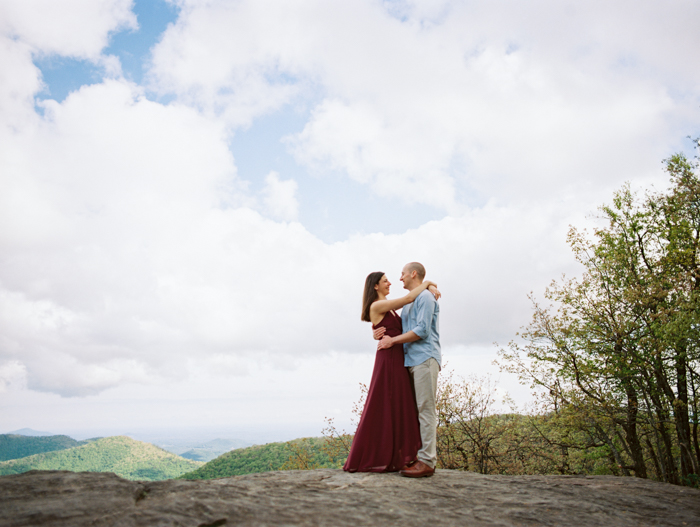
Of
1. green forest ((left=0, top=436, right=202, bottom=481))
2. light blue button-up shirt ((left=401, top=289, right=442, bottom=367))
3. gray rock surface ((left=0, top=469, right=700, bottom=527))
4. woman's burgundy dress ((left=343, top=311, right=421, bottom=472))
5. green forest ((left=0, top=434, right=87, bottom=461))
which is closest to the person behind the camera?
gray rock surface ((left=0, top=469, right=700, bottom=527))

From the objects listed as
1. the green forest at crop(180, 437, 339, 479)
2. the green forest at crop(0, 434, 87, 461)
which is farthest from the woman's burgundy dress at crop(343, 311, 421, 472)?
the green forest at crop(0, 434, 87, 461)

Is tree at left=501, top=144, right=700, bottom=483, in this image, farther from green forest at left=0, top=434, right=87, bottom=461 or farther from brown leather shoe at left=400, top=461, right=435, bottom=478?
green forest at left=0, top=434, right=87, bottom=461

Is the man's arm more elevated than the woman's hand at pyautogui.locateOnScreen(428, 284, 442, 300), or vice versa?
the woman's hand at pyautogui.locateOnScreen(428, 284, 442, 300)

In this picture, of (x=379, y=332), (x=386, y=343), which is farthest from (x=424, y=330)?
(x=379, y=332)

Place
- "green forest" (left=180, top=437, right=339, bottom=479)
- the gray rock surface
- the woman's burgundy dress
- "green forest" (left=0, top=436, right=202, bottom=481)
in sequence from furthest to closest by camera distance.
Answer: "green forest" (left=0, top=436, right=202, bottom=481) < "green forest" (left=180, top=437, right=339, bottom=479) < the woman's burgundy dress < the gray rock surface

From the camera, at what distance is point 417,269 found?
5938 mm

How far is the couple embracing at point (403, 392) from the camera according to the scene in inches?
199

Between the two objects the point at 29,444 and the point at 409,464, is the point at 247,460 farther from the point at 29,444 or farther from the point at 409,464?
the point at 29,444

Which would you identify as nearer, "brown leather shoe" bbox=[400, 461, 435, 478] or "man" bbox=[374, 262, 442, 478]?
"brown leather shoe" bbox=[400, 461, 435, 478]

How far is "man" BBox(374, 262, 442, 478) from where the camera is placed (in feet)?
16.3

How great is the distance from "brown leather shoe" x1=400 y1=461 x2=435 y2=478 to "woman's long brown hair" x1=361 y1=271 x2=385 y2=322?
2.02m

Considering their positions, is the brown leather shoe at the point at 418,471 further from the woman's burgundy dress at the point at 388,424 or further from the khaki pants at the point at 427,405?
the woman's burgundy dress at the point at 388,424

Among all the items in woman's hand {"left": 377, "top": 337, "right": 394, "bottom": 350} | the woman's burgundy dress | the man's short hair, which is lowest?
the woman's burgundy dress

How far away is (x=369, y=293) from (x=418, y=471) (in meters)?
2.38
